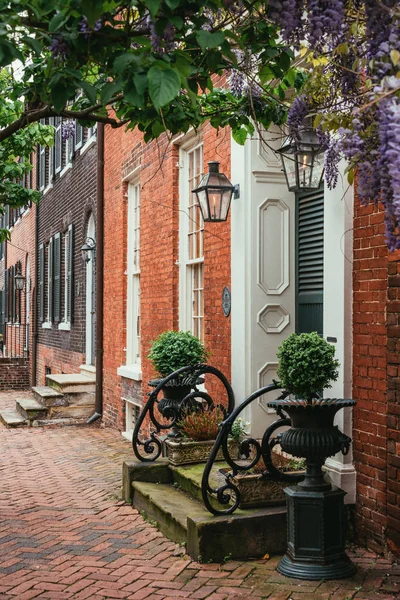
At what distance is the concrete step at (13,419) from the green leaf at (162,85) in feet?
37.7

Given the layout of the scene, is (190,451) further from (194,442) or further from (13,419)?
(13,419)

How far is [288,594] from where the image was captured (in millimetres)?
4930

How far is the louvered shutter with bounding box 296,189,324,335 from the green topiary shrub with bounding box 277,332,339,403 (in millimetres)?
1863

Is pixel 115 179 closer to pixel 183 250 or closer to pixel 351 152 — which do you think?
pixel 183 250

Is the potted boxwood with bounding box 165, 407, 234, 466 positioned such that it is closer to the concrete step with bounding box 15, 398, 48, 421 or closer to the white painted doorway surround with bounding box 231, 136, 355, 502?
the white painted doorway surround with bounding box 231, 136, 355, 502

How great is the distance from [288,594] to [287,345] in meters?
1.57

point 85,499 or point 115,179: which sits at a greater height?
point 115,179

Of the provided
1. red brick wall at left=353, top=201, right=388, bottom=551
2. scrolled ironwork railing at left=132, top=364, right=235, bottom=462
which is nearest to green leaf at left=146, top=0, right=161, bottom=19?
red brick wall at left=353, top=201, right=388, bottom=551

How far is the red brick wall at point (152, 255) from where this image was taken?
27.8 feet

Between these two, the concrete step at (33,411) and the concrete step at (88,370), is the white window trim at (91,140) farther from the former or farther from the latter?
the concrete step at (33,411)

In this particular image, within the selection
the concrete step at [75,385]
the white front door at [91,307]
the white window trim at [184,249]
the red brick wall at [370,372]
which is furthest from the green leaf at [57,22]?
the white front door at [91,307]

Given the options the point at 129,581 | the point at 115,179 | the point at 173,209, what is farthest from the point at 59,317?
the point at 129,581

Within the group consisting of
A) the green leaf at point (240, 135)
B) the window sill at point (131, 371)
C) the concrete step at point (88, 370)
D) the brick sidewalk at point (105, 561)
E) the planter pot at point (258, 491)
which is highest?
the green leaf at point (240, 135)

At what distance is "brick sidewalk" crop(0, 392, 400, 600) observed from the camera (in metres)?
5.07
